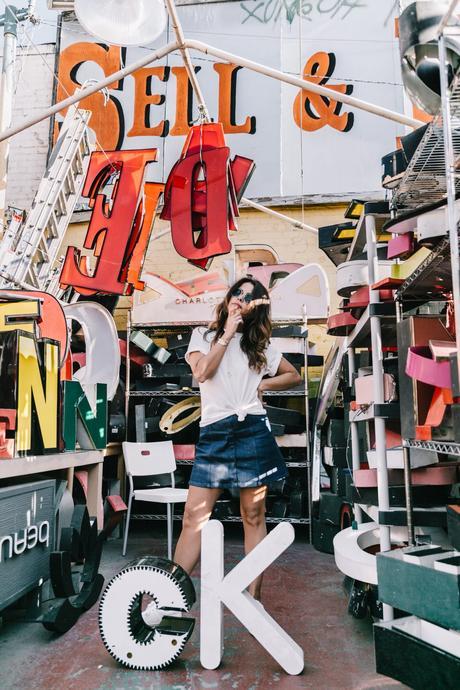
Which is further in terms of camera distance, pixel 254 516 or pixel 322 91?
pixel 322 91

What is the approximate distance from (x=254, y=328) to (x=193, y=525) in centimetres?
92

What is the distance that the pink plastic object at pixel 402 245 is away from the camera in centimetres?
227

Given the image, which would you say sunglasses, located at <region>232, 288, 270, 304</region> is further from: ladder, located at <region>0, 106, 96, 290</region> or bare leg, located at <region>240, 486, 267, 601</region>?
ladder, located at <region>0, 106, 96, 290</region>

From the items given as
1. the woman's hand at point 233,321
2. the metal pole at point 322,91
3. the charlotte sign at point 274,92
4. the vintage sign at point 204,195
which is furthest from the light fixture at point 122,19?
the charlotte sign at point 274,92

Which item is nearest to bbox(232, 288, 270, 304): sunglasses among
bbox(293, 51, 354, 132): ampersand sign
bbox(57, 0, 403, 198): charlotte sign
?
bbox(57, 0, 403, 198): charlotte sign

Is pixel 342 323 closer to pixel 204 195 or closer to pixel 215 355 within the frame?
pixel 215 355

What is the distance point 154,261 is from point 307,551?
3597 millimetres

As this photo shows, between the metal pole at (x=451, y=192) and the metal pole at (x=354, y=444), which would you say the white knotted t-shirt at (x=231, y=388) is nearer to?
the metal pole at (x=354, y=444)

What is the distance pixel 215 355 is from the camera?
2453 millimetres

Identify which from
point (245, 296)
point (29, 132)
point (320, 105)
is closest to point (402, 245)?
point (245, 296)

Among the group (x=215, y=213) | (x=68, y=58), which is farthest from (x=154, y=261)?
(x=68, y=58)

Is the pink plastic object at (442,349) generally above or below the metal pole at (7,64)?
below

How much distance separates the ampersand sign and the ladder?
245 centimetres

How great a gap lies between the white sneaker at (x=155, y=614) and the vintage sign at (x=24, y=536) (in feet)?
1.86
